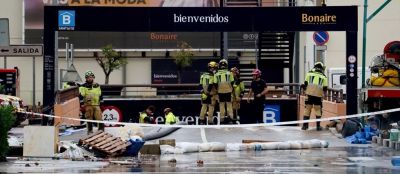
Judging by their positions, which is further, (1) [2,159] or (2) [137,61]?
(2) [137,61]

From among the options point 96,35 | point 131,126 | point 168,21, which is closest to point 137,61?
point 96,35

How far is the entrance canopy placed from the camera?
24.6m

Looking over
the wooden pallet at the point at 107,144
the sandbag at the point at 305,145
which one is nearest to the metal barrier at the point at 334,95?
the sandbag at the point at 305,145

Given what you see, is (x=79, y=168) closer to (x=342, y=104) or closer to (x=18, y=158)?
(x=18, y=158)

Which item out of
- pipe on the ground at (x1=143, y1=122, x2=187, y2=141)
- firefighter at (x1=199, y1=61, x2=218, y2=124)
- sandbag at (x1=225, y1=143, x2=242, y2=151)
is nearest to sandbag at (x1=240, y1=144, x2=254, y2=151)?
sandbag at (x1=225, y1=143, x2=242, y2=151)

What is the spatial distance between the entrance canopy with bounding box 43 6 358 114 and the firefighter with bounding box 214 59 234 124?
4.35 feet

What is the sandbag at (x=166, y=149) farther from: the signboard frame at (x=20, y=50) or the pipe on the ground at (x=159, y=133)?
the signboard frame at (x=20, y=50)

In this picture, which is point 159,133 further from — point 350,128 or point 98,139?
point 350,128

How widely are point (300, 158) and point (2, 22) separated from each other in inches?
376

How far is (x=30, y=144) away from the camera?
17875mm

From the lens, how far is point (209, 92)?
86.0ft

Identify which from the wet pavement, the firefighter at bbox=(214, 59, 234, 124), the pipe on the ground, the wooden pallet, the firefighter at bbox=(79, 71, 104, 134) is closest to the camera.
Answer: the wet pavement

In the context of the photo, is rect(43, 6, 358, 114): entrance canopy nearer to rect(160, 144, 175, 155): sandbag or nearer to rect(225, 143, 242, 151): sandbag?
rect(225, 143, 242, 151): sandbag

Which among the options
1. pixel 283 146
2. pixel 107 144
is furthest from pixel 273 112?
pixel 107 144
